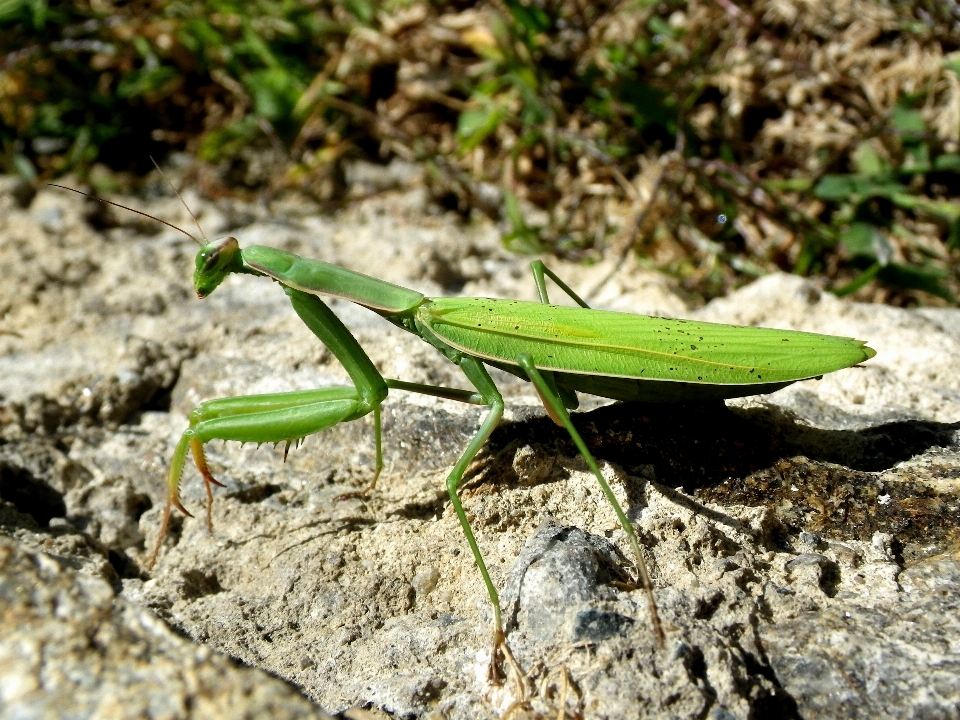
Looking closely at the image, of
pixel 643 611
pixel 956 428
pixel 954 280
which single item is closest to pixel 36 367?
pixel 643 611

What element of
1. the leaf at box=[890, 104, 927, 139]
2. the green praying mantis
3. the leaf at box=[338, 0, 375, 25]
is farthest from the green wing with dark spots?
the leaf at box=[338, 0, 375, 25]

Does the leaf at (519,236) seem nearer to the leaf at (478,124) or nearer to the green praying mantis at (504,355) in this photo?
the leaf at (478,124)

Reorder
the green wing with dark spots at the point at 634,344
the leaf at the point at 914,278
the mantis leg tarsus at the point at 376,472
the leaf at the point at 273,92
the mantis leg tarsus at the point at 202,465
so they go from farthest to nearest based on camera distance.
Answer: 1. the leaf at the point at 273,92
2. the leaf at the point at 914,278
3. the mantis leg tarsus at the point at 376,472
4. the mantis leg tarsus at the point at 202,465
5. the green wing with dark spots at the point at 634,344

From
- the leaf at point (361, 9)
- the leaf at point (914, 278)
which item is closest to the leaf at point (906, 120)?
the leaf at point (914, 278)

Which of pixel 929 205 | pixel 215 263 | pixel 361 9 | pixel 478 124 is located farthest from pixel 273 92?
pixel 929 205

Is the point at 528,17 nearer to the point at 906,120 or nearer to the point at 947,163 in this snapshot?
the point at 906,120

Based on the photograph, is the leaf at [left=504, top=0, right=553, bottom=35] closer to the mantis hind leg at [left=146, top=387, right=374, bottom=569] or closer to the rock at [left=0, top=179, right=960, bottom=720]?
the rock at [left=0, top=179, right=960, bottom=720]
